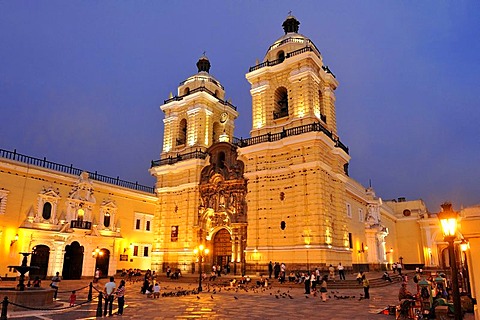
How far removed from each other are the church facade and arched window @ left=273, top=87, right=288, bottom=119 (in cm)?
10

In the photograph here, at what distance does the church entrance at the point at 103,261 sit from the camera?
3157 cm

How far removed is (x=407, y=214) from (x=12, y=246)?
162 ft

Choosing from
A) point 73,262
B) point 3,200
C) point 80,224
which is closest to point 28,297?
point 3,200

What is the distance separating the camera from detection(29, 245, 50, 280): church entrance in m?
27.0

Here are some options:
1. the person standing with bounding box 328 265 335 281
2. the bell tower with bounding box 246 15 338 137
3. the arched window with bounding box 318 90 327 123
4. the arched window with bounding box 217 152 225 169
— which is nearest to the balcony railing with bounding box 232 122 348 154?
the bell tower with bounding box 246 15 338 137

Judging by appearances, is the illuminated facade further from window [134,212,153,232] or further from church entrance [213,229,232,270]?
church entrance [213,229,232,270]

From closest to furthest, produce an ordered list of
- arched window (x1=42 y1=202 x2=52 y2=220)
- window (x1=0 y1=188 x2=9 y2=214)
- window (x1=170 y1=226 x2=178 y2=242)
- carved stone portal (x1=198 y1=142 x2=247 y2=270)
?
1. window (x1=0 y1=188 x2=9 y2=214)
2. arched window (x1=42 y1=202 x2=52 y2=220)
3. carved stone portal (x1=198 y1=142 x2=247 y2=270)
4. window (x1=170 y1=226 x2=178 y2=242)

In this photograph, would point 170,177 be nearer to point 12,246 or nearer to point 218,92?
point 218,92

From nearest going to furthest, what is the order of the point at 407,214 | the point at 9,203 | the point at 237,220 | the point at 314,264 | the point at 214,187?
1. the point at 314,264
2. the point at 9,203
3. the point at 237,220
4. the point at 214,187
5. the point at 407,214

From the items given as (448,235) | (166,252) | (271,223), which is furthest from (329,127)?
(448,235)

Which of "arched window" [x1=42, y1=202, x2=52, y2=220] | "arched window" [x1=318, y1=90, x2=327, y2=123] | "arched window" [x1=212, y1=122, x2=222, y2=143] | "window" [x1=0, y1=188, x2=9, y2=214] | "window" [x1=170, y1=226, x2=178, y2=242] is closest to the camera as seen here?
"window" [x1=0, y1=188, x2=9, y2=214]

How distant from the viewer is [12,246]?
25562 millimetres

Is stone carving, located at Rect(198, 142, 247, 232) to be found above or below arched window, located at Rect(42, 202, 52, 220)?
above

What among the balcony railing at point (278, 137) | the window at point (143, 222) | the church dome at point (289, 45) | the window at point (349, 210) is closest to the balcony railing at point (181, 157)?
the balcony railing at point (278, 137)
